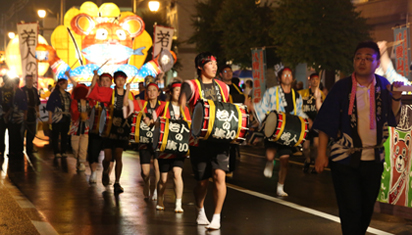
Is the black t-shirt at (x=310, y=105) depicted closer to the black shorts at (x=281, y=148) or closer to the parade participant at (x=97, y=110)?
the black shorts at (x=281, y=148)

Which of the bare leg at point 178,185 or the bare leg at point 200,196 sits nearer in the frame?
the bare leg at point 200,196

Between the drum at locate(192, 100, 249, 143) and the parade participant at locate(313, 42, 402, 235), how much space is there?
1.64m

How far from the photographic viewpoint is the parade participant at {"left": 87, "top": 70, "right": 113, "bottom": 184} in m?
10.5

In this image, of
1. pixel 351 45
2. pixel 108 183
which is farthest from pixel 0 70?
pixel 108 183

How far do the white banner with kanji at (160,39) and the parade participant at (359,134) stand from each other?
2251 centimetres

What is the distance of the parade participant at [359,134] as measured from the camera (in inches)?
202

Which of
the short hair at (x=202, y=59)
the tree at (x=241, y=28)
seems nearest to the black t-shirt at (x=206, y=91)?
the short hair at (x=202, y=59)

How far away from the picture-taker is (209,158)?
702 centimetres

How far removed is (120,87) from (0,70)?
127ft

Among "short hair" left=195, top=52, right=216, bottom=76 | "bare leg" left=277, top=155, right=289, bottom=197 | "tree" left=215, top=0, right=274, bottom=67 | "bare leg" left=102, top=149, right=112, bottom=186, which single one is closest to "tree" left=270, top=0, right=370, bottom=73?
"tree" left=215, top=0, right=274, bottom=67

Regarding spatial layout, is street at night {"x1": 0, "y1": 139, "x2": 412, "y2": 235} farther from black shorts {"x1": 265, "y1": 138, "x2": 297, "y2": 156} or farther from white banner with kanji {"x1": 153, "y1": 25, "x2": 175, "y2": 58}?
white banner with kanji {"x1": 153, "y1": 25, "x2": 175, "y2": 58}

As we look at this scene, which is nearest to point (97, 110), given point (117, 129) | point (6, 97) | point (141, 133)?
point (117, 129)

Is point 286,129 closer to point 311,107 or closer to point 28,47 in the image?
point 311,107

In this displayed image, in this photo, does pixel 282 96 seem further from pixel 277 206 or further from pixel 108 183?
pixel 108 183
